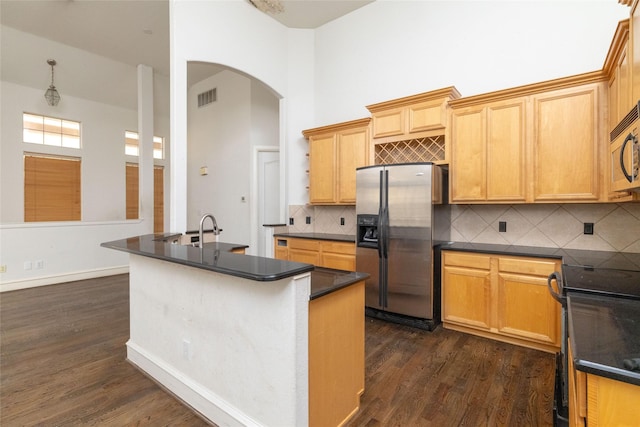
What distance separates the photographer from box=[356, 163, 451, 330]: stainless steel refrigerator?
9.99ft

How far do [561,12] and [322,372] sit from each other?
154 inches

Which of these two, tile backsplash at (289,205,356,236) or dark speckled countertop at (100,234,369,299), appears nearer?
dark speckled countertop at (100,234,369,299)

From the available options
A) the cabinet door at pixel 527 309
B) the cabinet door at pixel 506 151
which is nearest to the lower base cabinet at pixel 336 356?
the cabinet door at pixel 527 309

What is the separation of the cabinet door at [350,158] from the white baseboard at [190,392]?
2765mm

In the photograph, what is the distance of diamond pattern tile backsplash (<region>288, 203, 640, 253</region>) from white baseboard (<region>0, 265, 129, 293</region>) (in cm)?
575

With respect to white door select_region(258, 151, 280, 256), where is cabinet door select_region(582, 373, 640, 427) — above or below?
below

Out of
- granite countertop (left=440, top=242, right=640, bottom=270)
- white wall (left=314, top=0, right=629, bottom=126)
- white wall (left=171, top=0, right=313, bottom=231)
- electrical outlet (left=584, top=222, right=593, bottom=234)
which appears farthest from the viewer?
white wall (left=171, top=0, right=313, bottom=231)

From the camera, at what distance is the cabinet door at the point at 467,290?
2846 millimetres

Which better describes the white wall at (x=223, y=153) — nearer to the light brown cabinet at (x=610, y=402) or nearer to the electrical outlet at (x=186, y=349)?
the electrical outlet at (x=186, y=349)

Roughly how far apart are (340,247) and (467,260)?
1.47m

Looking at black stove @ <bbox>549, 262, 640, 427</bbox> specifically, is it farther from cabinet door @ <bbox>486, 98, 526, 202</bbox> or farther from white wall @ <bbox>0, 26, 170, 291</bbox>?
white wall @ <bbox>0, 26, 170, 291</bbox>

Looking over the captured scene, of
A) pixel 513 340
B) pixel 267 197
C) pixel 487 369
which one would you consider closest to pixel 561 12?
pixel 513 340

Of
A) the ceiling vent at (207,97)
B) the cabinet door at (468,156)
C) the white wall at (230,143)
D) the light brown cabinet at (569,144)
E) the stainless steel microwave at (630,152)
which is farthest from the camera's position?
the ceiling vent at (207,97)

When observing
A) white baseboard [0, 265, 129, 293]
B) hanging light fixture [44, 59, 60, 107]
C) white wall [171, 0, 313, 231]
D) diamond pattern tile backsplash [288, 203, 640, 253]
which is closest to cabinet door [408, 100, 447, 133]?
diamond pattern tile backsplash [288, 203, 640, 253]
